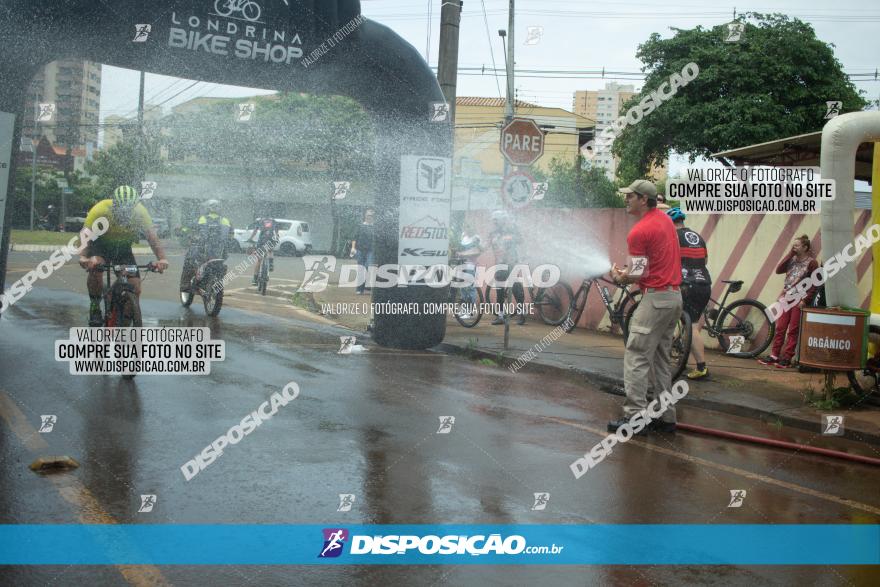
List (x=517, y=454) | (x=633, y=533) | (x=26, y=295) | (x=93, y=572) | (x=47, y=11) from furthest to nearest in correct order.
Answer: (x=26, y=295)
(x=47, y=11)
(x=517, y=454)
(x=633, y=533)
(x=93, y=572)

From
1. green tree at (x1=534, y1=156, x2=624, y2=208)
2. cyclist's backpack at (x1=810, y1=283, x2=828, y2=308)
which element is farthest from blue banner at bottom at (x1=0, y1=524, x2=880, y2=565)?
green tree at (x1=534, y1=156, x2=624, y2=208)

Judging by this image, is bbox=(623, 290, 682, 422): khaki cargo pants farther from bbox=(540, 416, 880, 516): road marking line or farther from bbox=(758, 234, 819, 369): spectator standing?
bbox=(758, 234, 819, 369): spectator standing

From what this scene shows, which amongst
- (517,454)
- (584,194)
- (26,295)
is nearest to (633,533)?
(517,454)

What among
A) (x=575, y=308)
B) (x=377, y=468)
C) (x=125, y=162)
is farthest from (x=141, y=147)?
(x=377, y=468)

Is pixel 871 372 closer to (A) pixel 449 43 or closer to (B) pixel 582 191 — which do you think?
(A) pixel 449 43

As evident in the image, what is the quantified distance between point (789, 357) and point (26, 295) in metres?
12.7

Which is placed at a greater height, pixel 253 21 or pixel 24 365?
pixel 253 21

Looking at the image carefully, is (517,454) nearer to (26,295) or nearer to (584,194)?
(26,295)

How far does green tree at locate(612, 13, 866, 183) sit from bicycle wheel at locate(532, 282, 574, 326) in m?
18.7

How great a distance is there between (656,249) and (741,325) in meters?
5.09

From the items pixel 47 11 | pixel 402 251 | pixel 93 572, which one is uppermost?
pixel 47 11

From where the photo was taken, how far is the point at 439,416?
767cm

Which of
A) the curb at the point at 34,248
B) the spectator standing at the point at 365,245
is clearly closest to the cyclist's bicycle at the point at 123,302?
the spectator standing at the point at 365,245

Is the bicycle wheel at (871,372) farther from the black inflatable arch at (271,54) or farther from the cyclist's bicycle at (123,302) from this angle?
the cyclist's bicycle at (123,302)
